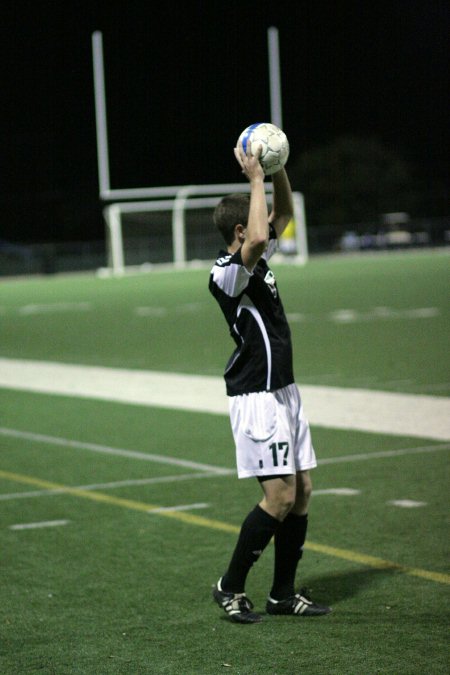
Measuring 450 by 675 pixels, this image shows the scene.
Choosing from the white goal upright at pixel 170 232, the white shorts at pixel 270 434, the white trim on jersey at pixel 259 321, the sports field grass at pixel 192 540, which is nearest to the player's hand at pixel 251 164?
the white trim on jersey at pixel 259 321

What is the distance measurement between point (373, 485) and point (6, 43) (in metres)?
52.1

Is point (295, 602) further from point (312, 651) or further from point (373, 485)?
point (373, 485)

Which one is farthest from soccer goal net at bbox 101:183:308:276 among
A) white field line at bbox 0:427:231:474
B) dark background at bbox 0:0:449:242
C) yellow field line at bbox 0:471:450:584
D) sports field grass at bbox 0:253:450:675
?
yellow field line at bbox 0:471:450:584

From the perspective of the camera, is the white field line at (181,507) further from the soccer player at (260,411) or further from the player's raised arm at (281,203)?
the player's raised arm at (281,203)

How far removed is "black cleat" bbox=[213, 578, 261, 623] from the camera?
5.27 metres

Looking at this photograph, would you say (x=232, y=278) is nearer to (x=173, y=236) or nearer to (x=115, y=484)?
(x=115, y=484)

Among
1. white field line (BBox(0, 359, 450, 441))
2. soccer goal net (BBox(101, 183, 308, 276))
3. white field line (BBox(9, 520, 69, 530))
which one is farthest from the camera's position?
soccer goal net (BBox(101, 183, 308, 276))

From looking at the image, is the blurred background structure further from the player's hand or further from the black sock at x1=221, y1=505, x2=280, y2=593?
the black sock at x1=221, y1=505, x2=280, y2=593

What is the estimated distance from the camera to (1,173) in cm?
6694

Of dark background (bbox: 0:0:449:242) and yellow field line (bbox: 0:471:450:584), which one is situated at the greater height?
dark background (bbox: 0:0:449:242)

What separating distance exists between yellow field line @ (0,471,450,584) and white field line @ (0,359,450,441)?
2.52 m

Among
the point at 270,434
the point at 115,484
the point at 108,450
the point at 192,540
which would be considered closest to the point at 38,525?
the point at 192,540

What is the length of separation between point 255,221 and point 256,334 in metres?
0.47

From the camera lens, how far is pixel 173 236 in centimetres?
4847
